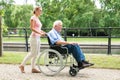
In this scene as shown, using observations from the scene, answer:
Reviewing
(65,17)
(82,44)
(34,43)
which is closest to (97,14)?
(65,17)

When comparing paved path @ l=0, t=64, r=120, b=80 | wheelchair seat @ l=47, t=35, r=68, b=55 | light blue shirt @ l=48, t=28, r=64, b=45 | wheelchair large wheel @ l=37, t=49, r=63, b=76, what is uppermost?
light blue shirt @ l=48, t=28, r=64, b=45


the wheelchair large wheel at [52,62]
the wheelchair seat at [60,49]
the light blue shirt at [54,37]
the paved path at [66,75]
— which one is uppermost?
the light blue shirt at [54,37]

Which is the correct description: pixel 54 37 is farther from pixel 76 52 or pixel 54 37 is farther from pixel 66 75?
pixel 66 75

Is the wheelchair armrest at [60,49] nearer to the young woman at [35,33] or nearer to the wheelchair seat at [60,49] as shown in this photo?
the wheelchair seat at [60,49]

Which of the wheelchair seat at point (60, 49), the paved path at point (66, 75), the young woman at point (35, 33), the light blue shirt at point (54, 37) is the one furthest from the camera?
the young woman at point (35, 33)

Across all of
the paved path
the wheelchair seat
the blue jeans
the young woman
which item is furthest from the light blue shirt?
the paved path

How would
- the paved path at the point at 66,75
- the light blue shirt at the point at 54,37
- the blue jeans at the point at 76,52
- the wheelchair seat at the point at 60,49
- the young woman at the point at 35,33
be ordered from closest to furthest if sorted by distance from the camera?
the paved path at the point at 66,75, the blue jeans at the point at 76,52, the wheelchair seat at the point at 60,49, the light blue shirt at the point at 54,37, the young woman at the point at 35,33

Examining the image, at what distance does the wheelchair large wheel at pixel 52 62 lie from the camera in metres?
7.64

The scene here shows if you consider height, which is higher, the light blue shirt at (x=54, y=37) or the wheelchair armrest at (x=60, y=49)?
the light blue shirt at (x=54, y=37)

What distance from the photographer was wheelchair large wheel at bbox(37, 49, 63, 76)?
7.64 metres

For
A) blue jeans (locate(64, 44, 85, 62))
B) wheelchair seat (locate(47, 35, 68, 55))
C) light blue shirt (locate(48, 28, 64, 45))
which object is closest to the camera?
blue jeans (locate(64, 44, 85, 62))

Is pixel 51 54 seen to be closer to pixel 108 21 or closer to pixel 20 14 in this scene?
pixel 108 21

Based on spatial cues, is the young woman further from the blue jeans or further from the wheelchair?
the blue jeans

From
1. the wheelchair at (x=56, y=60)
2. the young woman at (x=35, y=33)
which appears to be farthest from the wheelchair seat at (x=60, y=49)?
the young woman at (x=35, y=33)
